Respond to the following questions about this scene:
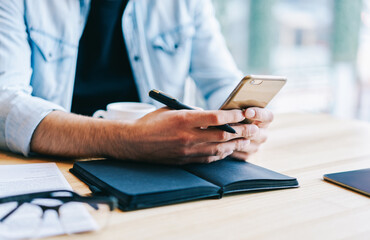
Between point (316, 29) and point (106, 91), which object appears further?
point (316, 29)

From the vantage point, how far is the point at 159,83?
143cm

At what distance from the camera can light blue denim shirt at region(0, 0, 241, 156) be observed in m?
0.87

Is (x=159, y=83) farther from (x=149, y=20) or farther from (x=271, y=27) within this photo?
(x=271, y=27)

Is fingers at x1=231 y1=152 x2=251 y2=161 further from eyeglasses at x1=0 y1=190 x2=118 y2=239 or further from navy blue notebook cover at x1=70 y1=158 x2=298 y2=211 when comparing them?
eyeglasses at x1=0 y1=190 x2=118 y2=239

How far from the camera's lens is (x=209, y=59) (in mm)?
1451

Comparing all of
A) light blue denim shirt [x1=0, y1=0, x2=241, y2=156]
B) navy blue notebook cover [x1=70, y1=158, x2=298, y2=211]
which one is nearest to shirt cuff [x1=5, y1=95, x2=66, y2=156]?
light blue denim shirt [x1=0, y1=0, x2=241, y2=156]

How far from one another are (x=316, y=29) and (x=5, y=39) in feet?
8.96

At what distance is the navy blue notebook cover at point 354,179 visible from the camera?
27.3 inches

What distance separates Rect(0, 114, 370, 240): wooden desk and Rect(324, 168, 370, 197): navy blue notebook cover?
1 centimetres

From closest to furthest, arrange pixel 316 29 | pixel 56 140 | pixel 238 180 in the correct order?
pixel 238 180, pixel 56 140, pixel 316 29

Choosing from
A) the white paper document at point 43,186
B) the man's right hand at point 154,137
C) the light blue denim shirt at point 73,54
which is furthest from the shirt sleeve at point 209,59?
the white paper document at point 43,186

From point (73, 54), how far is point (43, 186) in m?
0.72

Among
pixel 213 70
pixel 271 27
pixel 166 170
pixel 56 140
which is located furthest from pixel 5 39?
pixel 271 27

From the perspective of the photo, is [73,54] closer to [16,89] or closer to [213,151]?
[16,89]
